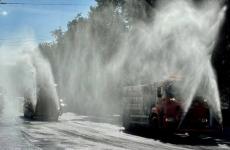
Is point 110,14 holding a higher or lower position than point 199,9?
higher

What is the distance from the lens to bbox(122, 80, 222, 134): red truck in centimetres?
2170

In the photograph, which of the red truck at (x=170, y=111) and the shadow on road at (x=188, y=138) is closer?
the shadow on road at (x=188, y=138)

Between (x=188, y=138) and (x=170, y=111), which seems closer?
(x=170, y=111)

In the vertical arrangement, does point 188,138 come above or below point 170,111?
below

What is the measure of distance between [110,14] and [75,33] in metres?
22.2

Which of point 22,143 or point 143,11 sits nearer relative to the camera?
point 22,143

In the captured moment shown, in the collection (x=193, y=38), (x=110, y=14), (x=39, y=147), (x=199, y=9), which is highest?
(x=110, y=14)

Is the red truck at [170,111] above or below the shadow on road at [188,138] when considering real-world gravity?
above

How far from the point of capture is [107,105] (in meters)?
57.0

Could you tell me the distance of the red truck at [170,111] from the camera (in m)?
21.7

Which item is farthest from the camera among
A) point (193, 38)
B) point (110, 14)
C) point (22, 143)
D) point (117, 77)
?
point (110, 14)

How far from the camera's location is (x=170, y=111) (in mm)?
21828

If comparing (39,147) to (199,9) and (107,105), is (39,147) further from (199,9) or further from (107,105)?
(107,105)

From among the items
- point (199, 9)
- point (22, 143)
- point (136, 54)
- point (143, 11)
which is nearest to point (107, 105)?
point (136, 54)
